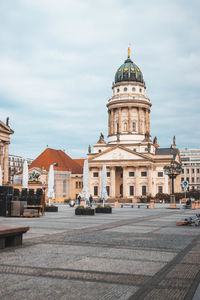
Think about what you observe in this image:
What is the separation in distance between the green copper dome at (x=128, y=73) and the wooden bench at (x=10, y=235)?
93.1 m

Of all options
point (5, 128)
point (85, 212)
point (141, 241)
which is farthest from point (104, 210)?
point (5, 128)

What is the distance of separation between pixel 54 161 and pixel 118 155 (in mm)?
18646

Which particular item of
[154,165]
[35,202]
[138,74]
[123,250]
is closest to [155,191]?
[154,165]

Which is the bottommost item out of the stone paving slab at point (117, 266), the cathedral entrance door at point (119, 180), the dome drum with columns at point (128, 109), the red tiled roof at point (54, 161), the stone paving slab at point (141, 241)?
the stone paving slab at point (117, 266)

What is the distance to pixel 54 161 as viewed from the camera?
327 ft

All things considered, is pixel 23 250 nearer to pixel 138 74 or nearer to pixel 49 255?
pixel 49 255

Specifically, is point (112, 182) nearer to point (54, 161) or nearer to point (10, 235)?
point (54, 161)

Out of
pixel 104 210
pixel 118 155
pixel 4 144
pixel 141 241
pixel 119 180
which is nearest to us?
pixel 141 241

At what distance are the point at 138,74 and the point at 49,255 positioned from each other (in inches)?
3799

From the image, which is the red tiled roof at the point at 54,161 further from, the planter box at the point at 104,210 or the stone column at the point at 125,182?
the planter box at the point at 104,210

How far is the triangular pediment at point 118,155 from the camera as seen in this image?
8900 cm

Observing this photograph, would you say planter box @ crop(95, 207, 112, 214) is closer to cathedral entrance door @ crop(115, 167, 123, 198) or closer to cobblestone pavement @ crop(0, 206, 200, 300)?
cobblestone pavement @ crop(0, 206, 200, 300)

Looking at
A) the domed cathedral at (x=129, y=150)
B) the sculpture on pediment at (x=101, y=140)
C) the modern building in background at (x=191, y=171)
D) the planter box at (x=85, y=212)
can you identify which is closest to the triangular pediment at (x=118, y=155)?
the domed cathedral at (x=129, y=150)

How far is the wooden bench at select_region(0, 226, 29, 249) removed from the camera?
9.76 m
